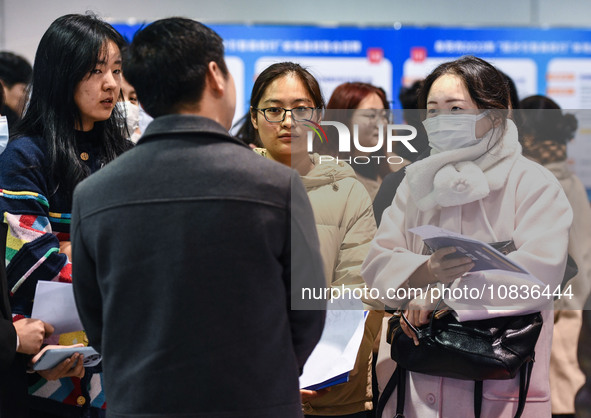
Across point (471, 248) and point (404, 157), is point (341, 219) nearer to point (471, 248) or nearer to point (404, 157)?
point (404, 157)

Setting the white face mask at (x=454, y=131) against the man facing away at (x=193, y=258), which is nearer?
the man facing away at (x=193, y=258)

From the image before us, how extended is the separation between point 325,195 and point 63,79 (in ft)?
2.96

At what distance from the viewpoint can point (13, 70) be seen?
13.5 ft

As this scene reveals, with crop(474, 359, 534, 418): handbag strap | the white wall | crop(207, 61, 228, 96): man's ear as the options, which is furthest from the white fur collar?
the white wall

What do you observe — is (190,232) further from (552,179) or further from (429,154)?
(552,179)

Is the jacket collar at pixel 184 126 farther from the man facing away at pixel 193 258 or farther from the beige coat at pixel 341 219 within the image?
the beige coat at pixel 341 219

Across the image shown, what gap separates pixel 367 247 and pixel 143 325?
774 millimetres

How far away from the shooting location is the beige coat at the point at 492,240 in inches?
75.6

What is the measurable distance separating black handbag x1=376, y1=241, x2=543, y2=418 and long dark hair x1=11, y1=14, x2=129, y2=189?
1.15m

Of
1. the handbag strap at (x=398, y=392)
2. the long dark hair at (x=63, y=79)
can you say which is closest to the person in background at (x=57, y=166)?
the long dark hair at (x=63, y=79)

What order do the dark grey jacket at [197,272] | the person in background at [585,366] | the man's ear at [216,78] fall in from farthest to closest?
the person in background at [585,366] < the man's ear at [216,78] < the dark grey jacket at [197,272]

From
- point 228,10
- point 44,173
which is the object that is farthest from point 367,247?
point 228,10

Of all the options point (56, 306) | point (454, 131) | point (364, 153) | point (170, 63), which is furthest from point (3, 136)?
point (454, 131)

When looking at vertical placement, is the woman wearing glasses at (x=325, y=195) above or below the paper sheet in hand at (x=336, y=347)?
above
